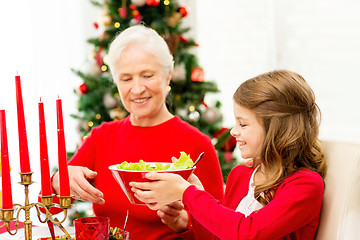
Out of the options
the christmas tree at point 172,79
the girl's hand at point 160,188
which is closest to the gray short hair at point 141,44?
the girl's hand at point 160,188

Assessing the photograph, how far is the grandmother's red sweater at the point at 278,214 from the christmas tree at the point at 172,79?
1750 mm

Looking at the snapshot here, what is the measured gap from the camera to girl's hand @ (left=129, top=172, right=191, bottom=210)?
128 centimetres

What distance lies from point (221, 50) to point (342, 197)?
11.4ft

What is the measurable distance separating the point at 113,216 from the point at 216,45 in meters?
3.01

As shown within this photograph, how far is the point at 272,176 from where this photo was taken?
1.34 metres

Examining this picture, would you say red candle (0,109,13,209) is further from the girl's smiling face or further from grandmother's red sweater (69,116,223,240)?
grandmother's red sweater (69,116,223,240)

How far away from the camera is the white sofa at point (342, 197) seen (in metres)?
1.18

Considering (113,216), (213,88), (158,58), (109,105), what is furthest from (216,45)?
(113,216)

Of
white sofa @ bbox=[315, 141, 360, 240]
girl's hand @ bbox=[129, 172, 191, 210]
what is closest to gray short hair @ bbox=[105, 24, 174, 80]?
girl's hand @ bbox=[129, 172, 191, 210]

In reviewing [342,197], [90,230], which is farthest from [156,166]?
[342,197]

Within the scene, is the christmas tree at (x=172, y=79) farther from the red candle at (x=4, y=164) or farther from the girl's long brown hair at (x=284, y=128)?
the red candle at (x=4, y=164)

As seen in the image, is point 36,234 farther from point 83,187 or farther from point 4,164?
point 4,164

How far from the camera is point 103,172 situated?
6.39 feet

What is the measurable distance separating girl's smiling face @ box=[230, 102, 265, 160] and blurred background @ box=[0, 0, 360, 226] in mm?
1676
